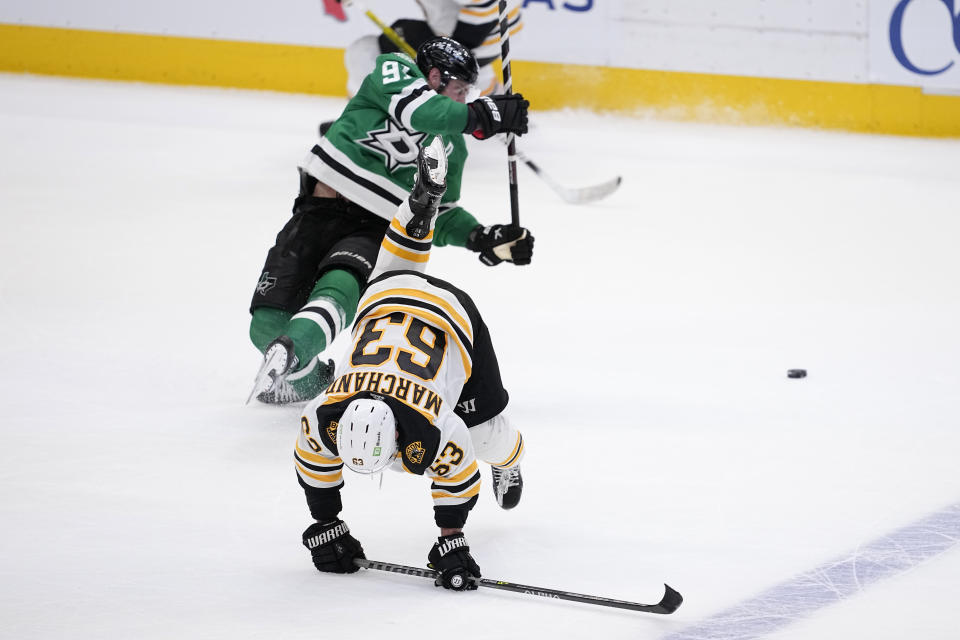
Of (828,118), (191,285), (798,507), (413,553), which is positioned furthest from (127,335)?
(828,118)

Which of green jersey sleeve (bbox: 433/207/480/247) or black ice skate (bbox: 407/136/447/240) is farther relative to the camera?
green jersey sleeve (bbox: 433/207/480/247)

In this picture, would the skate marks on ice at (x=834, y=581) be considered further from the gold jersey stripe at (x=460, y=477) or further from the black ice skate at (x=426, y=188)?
the black ice skate at (x=426, y=188)

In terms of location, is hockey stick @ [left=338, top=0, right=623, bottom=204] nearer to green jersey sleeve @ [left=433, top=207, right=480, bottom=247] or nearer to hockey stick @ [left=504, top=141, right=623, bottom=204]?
hockey stick @ [left=504, top=141, right=623, bottom=204]

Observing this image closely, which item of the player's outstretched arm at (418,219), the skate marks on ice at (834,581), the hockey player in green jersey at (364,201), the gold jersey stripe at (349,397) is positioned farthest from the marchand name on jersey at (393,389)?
the hockey player in green jersey at (364,201)

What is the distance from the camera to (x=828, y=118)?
6387 millimetres

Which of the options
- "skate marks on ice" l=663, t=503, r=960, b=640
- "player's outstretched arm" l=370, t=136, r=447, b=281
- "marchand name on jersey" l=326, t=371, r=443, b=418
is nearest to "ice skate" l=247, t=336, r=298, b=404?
"player's outstretched arm" l=370, t=136, r=447, b=281

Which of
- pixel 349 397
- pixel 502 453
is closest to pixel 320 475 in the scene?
pixel 349 397

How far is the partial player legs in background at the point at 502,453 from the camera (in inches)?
99.3

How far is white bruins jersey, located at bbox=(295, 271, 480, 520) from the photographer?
7.14ft

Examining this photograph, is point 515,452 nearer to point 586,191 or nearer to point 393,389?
point 393,389

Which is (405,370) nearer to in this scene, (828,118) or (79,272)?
(79,272)

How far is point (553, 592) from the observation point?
2.23 m

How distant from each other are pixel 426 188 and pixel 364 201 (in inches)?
31.8

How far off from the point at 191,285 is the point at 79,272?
39 cm
